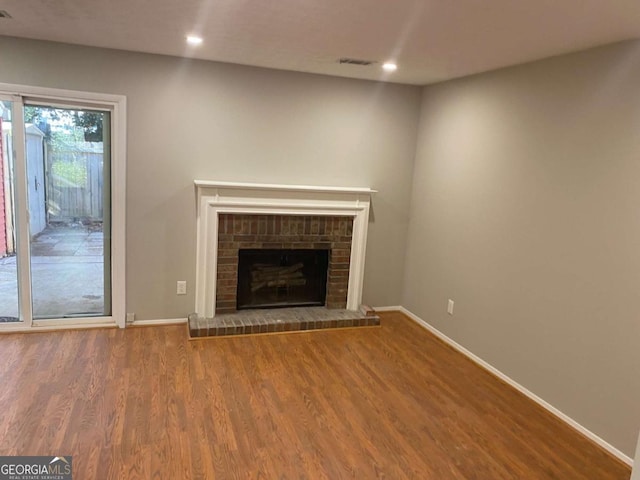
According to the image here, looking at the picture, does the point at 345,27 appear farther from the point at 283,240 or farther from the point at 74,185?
the point at 74,185

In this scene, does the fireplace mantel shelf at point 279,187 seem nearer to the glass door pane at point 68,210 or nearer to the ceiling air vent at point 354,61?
the glass door pane at point 68,210

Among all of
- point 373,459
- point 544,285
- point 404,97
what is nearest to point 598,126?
point 544,285

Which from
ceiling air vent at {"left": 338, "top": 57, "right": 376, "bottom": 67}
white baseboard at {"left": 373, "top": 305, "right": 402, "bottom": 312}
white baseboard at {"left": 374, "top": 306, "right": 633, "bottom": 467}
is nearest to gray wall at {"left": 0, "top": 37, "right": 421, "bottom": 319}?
ceiling air vent at {"left": 338, "top": 57, "right": 376, "bottom": 67}

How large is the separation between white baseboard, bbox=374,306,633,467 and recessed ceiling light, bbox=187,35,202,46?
10.1 ft

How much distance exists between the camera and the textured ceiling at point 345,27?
7.11 ft

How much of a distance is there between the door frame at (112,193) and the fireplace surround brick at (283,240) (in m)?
0.84

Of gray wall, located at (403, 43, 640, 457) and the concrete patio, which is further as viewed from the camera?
the concrete patio

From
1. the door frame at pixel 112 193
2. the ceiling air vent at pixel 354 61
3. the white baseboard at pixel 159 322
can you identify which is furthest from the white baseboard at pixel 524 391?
the door frame at pixel 112 193

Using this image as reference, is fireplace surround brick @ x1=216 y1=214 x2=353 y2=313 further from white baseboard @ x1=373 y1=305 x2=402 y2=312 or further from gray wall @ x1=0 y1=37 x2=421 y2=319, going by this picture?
white baseboard @ x1=373 y1=305 x2=402 y2=312

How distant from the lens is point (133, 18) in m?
2.67

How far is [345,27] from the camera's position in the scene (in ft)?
8.38

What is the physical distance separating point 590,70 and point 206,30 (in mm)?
2384

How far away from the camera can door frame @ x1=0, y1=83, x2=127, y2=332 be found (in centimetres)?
350

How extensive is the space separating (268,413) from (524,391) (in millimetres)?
1858
